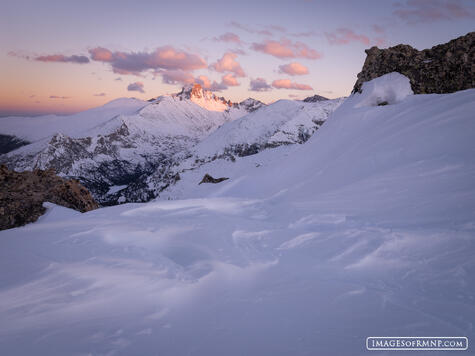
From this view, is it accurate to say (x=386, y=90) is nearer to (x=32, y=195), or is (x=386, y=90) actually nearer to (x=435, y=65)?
(x=435, y=65)

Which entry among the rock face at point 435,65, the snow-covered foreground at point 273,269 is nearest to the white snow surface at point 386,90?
the rock face at point 435,65

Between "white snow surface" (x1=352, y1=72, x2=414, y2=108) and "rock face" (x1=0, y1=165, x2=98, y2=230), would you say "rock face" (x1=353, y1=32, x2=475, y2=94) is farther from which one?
"rock face" (x1=0, y1=165, x2=98, y2=230)

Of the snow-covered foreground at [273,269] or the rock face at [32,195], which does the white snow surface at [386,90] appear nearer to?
the snow-covered foreground at [273,269]

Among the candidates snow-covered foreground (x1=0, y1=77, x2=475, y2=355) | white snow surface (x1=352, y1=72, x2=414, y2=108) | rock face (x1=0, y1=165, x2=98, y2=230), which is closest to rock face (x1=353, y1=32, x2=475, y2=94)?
white snow surface (x1=352, y1=72, x2=414, y2=108)

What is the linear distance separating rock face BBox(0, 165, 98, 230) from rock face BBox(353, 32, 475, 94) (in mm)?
21594

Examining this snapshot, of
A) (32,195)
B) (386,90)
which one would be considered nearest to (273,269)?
(32,195)

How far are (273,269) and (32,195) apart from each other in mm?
13068

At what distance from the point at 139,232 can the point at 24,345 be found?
441cm

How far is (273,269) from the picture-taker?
19.1ft

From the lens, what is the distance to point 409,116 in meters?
13.0

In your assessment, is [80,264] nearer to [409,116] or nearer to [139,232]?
[139,232]

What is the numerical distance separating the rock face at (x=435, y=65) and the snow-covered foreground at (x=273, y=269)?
7315 mm

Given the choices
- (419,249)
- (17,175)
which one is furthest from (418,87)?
(17,175)

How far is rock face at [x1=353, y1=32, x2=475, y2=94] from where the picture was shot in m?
16.5
